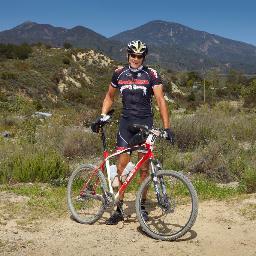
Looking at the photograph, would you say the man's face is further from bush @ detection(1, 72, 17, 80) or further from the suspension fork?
bush @ detection(1, 72, 17, 80)

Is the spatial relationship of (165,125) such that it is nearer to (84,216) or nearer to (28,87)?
(84,216)

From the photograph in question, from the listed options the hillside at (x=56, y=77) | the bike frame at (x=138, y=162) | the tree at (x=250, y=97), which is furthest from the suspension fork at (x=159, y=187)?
the tree at (x=250, y=97)

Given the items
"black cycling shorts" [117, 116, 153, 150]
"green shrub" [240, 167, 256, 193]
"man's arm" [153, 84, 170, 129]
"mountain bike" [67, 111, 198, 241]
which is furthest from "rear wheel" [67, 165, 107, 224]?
"green shrub" [240, 167, 256, 193]

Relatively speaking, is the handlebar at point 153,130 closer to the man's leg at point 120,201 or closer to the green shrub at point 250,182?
the man's leg at point 120,201

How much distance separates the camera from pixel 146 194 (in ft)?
20.4

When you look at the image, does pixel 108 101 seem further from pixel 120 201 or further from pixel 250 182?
pixel 250 182

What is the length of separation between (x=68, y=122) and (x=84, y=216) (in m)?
10.1

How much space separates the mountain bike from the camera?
5.65 m

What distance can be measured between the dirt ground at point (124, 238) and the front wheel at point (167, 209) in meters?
0.13

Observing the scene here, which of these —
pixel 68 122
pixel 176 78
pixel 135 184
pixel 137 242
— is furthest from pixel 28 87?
pixel 137 242

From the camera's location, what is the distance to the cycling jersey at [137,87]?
605 cm

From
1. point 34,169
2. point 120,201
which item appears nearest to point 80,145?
point 34,169

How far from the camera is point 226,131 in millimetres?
12789

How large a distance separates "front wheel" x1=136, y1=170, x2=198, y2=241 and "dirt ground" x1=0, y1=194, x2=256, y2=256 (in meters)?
0.13
